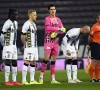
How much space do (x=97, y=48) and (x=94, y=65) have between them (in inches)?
18.8

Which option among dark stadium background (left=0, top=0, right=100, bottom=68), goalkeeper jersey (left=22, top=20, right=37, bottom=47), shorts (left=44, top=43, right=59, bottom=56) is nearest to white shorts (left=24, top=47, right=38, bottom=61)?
goalkeeper jersey (left=22, top=20, right=37, bottom=47)

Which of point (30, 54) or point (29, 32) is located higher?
point (29, 32)

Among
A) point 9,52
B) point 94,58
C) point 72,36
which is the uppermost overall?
point 72,36

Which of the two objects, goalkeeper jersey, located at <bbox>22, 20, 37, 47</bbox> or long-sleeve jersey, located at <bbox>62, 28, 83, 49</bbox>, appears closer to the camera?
goalkeeper jersey, located at <bbox>22, 20, 37, 47</bbox>

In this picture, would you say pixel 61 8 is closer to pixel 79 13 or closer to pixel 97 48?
pixel 79 13

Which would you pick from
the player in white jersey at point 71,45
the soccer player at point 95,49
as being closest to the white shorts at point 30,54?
the player in white jersey at point 71,45

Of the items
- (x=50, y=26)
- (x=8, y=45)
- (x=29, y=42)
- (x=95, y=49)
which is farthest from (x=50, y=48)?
(x=95, y=49)

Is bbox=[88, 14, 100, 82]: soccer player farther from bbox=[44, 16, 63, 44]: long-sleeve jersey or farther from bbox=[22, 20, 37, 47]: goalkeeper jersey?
bbox=[22, 20, 37, 47]: goalkeeper jersey

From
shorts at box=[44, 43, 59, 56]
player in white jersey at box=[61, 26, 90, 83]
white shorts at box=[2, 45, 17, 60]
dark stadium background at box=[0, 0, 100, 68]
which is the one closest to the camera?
white shorts at box=[2, 45, 17, 60]

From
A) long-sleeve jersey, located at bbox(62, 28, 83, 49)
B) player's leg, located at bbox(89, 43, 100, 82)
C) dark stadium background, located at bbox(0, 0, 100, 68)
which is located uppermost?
dark stadium background, located at bbox(0, 0, 100, 68)

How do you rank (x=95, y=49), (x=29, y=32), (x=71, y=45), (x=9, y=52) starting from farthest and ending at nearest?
(x=95, y=49) < (x=71, y=45) < (x=29, y=32) < (x=9, y=52)

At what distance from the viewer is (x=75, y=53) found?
48.3 ft

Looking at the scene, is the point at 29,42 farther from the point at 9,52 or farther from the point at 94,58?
the point at 94,58

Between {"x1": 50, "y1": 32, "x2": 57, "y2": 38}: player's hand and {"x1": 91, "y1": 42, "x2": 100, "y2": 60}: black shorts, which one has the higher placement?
{"x1": 50, "y1": 32, "x2": 57, "y2": 38}: player's hand
